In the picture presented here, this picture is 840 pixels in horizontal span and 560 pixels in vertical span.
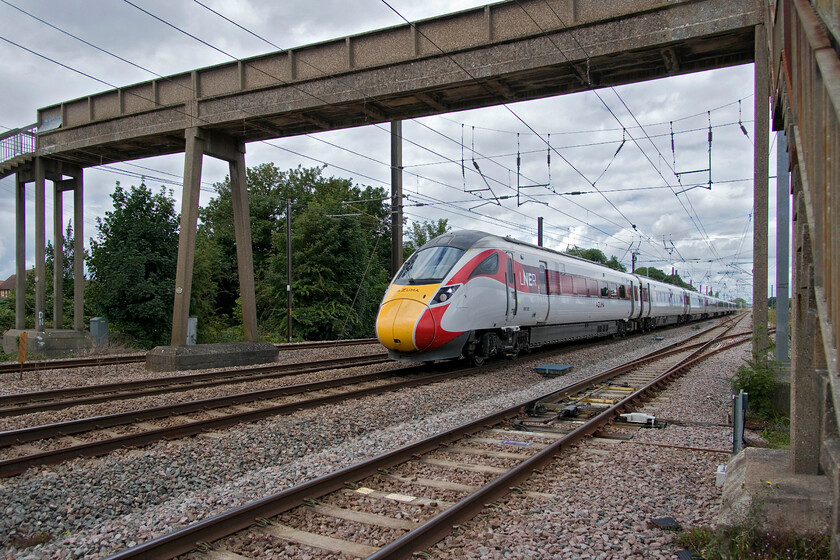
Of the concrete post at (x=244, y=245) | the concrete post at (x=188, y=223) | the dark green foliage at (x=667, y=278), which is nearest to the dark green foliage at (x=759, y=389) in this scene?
the concrete post at (x=244, y=245)

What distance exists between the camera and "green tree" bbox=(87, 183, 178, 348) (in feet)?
70.5

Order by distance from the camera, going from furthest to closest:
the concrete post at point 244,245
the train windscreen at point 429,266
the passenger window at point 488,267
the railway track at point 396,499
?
the concrete post at point 244,245
the passenger window at point 488,267
the train windscreen at point 429,266
the railway track at point 396,499

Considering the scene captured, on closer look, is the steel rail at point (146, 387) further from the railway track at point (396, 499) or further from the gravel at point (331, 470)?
the railway track at point (396, 499)

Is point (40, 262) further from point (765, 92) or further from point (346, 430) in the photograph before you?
point (765, 92)

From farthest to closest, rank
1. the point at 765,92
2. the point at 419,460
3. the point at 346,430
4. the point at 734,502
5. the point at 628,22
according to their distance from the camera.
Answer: the point at 628,22 → the point at 765,92 → the point at 346,430 → the point at 419,460 → the point at 734,502

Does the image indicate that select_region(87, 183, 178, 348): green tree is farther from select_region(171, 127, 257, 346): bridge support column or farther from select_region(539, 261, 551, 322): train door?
select_region(539, 261, 551, 322): train door

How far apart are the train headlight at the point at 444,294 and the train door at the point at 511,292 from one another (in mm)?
2229

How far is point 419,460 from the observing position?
586 cm

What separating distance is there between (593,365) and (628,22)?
7.84 m

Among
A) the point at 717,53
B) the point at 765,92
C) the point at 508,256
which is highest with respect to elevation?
the point at 717,53

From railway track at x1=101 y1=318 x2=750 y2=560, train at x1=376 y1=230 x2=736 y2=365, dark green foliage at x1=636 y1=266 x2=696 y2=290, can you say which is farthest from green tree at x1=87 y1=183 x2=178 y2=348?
dark green foliage at x1=636 y1=266 x2=696 y2=290

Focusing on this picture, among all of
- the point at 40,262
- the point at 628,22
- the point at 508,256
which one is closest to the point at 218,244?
the point at 40,262

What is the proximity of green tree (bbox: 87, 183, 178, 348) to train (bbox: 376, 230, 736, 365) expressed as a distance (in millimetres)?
12825

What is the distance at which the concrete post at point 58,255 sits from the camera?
59.4ft
